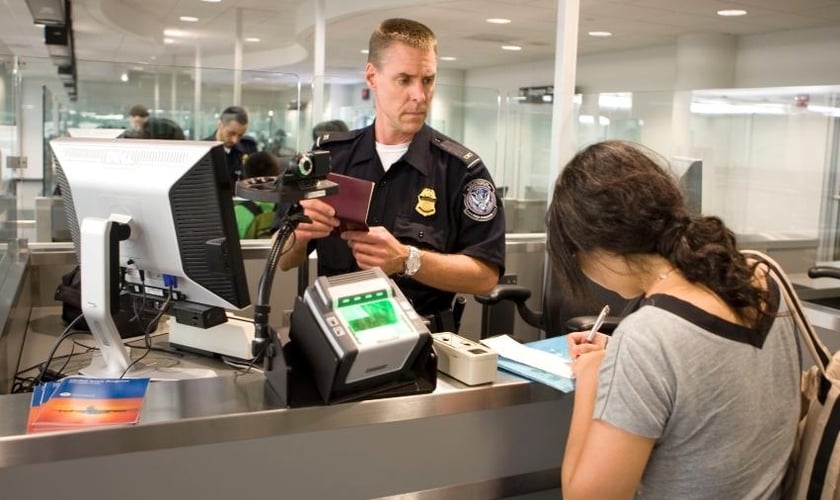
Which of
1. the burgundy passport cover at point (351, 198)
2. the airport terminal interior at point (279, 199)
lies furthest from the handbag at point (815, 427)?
the burgundy passport cover at point (351, 198)

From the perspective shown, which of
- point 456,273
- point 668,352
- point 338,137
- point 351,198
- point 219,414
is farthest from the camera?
point 338,137

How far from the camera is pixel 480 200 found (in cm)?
195

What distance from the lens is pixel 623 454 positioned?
1036 mm

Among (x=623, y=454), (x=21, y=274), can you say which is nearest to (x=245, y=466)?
(x=623, y=454)

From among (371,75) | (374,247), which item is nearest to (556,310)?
(371,75)

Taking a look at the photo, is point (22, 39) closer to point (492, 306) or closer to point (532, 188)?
point (532, 188)

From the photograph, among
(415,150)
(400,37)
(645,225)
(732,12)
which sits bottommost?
(645,225)

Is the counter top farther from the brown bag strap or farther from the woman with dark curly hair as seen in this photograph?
the brown bag strap

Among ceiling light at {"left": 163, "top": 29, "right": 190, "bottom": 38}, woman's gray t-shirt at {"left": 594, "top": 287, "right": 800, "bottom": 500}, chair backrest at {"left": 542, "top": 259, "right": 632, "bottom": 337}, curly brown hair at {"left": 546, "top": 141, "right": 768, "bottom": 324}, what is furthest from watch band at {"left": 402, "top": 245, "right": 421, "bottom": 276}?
ceiling light at {"left": 163, "top": 29, "right": 190, "bottom": 38}

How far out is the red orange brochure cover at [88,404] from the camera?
1.07 meters

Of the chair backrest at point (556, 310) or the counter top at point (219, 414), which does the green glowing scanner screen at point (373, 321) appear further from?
the chair backrest at point (556, 310)

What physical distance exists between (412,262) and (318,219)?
29 centimetres

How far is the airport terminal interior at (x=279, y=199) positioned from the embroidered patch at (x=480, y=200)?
23.1 inches

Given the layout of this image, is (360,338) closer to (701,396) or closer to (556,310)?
(701,396)
